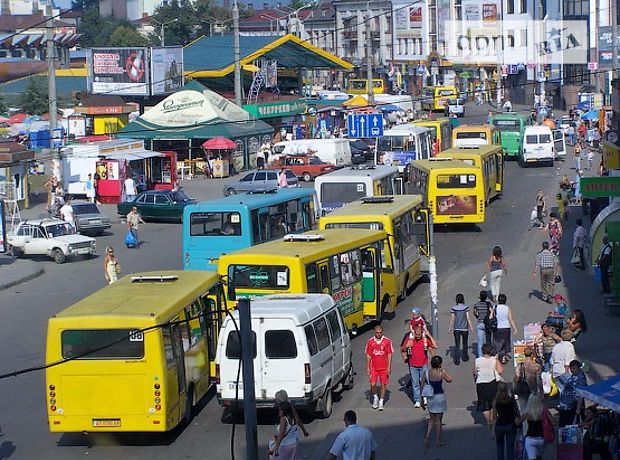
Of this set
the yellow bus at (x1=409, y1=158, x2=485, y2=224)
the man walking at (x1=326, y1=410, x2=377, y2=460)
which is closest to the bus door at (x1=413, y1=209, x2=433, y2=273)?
the yellow bus at (x1=409, y1=158, x2=485, y2=224)

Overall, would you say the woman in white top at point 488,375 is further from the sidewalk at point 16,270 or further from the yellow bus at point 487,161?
the yellow bus at point 487,161

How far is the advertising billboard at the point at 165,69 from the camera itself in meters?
73.2

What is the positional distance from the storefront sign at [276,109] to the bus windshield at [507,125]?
1381cm

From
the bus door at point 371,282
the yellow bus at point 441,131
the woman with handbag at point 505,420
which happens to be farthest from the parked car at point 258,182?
the woman with handbag at point 505,420

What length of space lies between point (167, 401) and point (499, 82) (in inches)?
4007

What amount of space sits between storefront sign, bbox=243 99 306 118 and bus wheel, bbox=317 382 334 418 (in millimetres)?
49818

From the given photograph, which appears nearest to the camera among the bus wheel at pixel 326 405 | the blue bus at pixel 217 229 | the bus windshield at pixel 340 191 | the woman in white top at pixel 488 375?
the woman in white top at pixel 488 375

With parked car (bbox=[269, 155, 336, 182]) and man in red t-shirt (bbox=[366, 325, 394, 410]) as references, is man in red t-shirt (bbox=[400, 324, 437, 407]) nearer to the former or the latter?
man in red t-shirt (bbox=[366, 325, 394, 410])

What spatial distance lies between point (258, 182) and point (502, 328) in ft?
104

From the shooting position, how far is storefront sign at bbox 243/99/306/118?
222 ft

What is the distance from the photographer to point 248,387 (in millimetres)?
12781

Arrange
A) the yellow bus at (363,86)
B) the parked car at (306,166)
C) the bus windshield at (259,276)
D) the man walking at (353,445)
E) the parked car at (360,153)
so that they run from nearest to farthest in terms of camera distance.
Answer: the man walking at (353,445), the bus windshield at (259,276), the parked car at (306,166), the parked car at (360,153), the yellow bus at (363,86)

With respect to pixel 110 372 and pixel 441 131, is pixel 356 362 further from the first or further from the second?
pixel 441 131

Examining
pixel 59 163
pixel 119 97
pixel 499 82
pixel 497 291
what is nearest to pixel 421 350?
pixel 497 291
